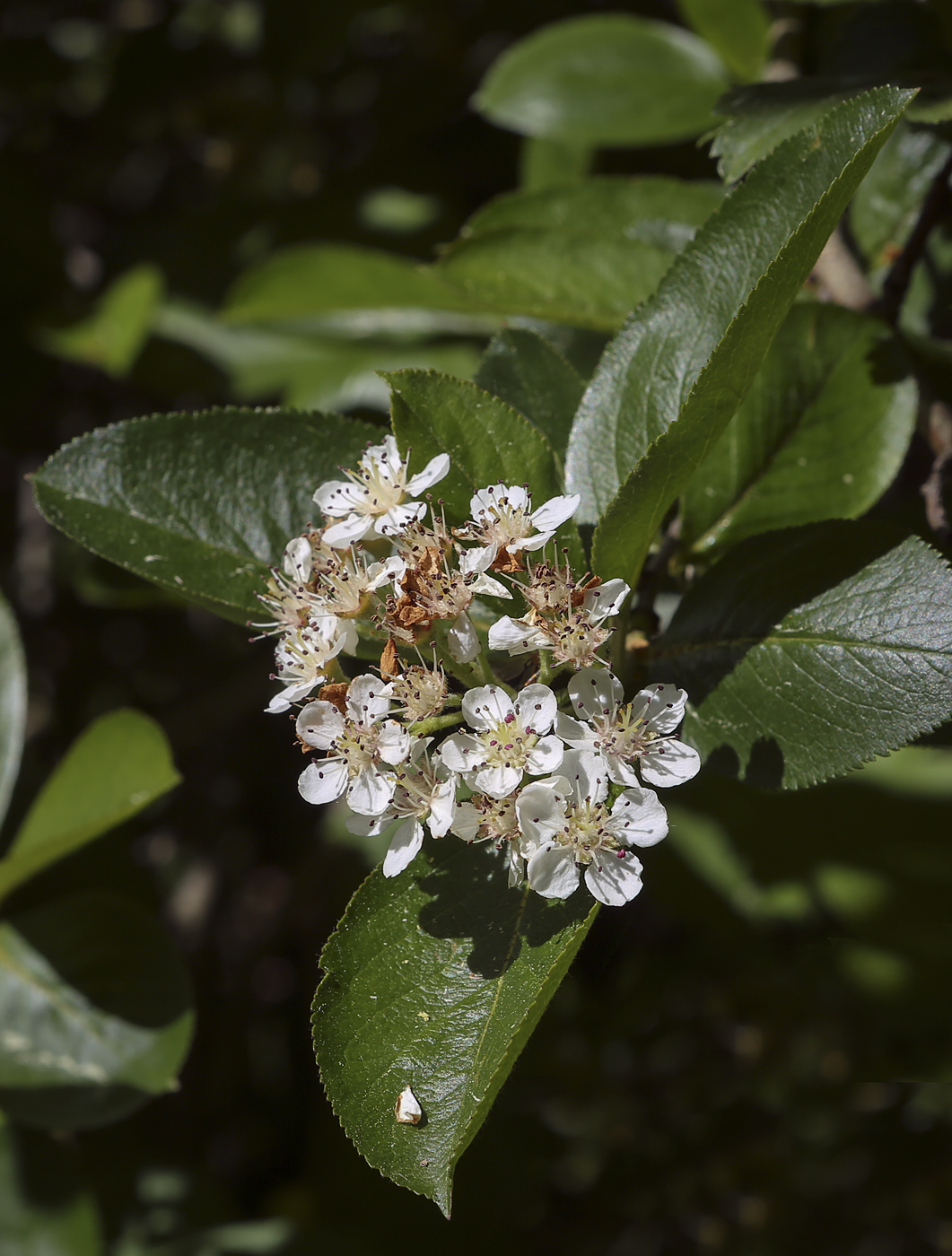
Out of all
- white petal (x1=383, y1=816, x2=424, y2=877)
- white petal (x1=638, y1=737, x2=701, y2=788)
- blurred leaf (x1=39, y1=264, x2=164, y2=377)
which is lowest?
blurred leaf (x1=39, y1=264, x2=164, y2=377)

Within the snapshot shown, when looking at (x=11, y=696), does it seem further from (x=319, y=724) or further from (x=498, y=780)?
(x=498, y=780)

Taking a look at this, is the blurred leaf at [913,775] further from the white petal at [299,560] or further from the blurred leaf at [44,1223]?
the blurred leaf at [44,1223]

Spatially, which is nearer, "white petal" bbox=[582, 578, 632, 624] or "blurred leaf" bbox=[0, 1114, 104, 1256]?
"white petal" bbox=[582, 578, 632, 624]

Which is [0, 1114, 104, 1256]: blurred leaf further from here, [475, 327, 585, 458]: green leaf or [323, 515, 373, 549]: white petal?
[475, 327, 585, 458]: green leaf

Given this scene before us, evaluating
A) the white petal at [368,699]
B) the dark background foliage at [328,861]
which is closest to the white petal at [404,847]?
the white petal at [368,699]

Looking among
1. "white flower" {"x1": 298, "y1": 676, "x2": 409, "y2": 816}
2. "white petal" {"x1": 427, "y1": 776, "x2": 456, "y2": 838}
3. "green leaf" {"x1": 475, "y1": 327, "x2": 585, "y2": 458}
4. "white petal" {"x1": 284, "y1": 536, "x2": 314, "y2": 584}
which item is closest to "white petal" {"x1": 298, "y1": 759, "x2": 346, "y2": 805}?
"white flower" {"x1": 298, "y1": 676, "x2": 409, "y2": 816}

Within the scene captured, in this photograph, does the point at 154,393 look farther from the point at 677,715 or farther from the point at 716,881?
the point at 677,715

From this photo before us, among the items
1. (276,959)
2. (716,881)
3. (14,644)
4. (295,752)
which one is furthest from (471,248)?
(276,959)
